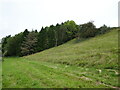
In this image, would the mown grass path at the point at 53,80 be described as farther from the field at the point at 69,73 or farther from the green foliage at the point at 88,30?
the green foliage at the point at 88,30

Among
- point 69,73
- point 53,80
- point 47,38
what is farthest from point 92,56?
point 47,38

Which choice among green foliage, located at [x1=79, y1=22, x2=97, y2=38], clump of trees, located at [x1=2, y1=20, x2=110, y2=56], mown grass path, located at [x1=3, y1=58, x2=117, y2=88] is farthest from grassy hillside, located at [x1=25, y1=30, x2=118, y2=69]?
clump of trees, located at [x1=2, y1=20, x2=110, y2=56]

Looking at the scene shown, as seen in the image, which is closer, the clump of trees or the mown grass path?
the mown grass path

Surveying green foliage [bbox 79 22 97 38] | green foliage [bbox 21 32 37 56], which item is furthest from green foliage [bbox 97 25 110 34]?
green foliage [bbox 21 32 37 56]

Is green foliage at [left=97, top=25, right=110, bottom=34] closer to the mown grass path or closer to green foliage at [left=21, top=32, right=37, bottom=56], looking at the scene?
green foliage at [left=21, top=32, right=37, bottom=56]

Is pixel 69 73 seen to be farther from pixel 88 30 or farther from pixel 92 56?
pixel 88 30

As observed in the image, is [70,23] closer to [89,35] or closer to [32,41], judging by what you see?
[89,35]

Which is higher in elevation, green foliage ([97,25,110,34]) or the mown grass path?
green foliage ([97,25,110,34])

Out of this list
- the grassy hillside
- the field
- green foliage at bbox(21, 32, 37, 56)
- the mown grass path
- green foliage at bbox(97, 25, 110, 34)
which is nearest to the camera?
the mown grass path

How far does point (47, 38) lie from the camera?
76.8 metres

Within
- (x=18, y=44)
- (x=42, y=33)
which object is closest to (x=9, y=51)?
(x=18, y=44)

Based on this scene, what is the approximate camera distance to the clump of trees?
67.2 metres

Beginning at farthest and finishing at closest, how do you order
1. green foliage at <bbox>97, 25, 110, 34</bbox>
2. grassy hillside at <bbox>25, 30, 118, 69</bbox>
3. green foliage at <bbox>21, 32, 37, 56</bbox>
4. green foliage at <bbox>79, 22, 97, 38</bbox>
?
green foliage at <bbox>21, 32, 37, 56</bbox> < green foliage at <bbox>79, 22, 97, 38</bbox> < green foliage at <bbox>97, 25, 110, 34</bbox> < grassy hillside at <bbox>25, 30, 118, 69</bbox>

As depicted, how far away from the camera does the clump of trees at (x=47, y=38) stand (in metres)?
67.2
